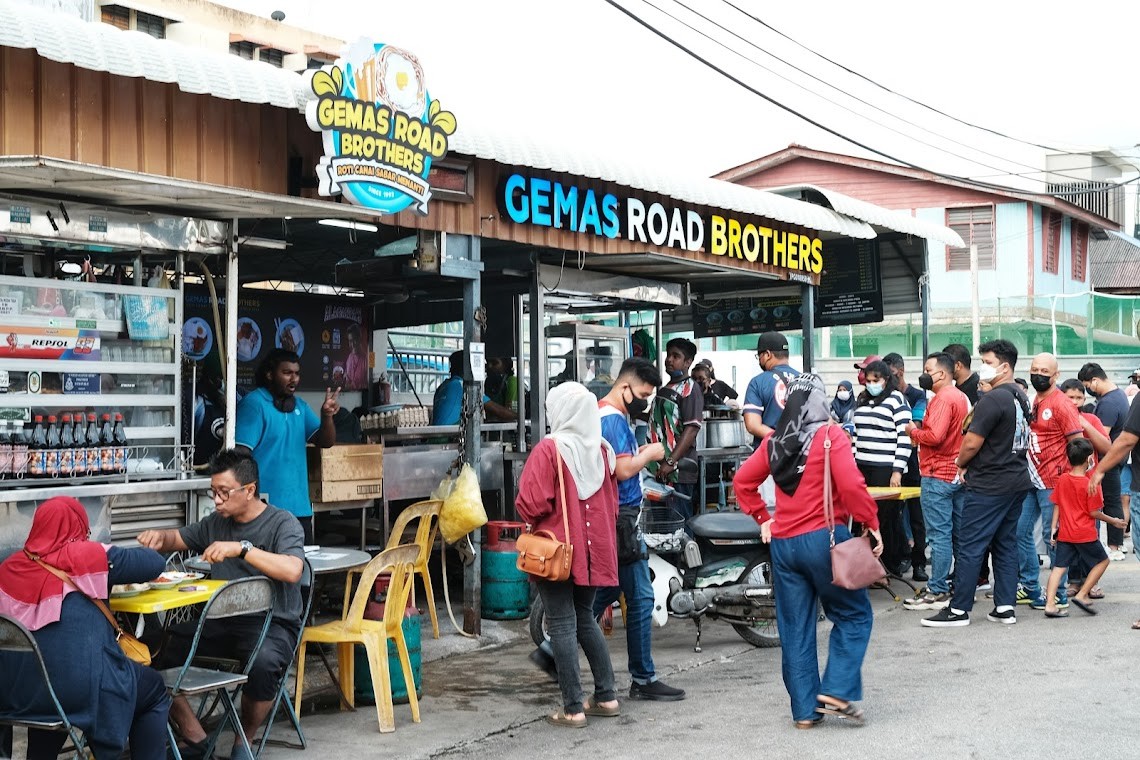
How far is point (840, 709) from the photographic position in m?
6.13

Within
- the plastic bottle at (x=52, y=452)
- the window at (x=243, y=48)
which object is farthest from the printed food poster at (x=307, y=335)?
the window at (x=243, y=48)

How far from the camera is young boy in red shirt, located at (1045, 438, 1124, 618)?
29.7 ft

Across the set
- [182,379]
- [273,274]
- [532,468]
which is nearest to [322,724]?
[532,468]

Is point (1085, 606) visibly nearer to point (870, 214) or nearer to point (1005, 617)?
point (1005, 617)

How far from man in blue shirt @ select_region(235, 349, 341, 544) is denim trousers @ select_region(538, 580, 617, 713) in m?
2.39

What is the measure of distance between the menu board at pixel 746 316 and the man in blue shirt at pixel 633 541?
24.9 feet

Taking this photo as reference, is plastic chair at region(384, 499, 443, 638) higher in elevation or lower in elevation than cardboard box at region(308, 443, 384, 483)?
lower

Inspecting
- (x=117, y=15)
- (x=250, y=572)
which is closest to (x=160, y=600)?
(x=250, y=572)

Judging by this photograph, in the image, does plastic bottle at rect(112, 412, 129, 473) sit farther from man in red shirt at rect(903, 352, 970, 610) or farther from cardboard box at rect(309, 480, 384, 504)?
man in red shirt at rect(903, 352, 970, 610)

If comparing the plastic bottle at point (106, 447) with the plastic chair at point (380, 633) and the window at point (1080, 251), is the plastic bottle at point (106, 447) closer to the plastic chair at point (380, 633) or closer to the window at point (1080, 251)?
the plastic chair at point (380, 633)

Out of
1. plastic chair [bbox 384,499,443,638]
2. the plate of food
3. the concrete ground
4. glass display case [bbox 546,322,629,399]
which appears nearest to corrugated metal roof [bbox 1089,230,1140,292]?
glass display case [bbox 546,322,629,399]

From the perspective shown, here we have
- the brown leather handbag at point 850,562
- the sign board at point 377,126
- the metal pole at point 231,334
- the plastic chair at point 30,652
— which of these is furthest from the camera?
the metal pole at point 231,334

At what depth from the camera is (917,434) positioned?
9.40 meters

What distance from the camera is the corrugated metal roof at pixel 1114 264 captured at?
3525 cm
